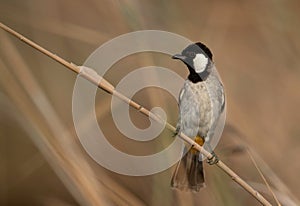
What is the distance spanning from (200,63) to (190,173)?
0.90ft

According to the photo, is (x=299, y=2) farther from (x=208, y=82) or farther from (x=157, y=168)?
(x=157, y=168)

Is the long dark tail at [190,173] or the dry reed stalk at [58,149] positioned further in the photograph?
the long dark tail at [190,173]

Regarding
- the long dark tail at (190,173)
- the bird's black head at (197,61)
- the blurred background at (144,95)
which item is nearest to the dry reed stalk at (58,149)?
the blurred background at (144,95)

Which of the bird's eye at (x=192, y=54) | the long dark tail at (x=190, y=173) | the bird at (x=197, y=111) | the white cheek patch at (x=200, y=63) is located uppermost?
the bird's eye at (x=192, y=54)

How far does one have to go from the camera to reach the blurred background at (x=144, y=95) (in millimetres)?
1324

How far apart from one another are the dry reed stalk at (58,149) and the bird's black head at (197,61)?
35cm

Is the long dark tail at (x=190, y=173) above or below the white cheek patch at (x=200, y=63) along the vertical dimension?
below

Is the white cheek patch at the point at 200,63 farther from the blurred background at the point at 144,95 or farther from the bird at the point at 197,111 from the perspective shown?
the blurred background at the point at 144,95

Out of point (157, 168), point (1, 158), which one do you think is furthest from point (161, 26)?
point (1, 158)

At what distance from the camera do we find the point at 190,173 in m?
1.45

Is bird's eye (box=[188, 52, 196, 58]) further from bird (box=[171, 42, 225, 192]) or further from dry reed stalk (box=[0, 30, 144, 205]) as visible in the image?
dry reed stalk (box=[0, 30, 144, 205])

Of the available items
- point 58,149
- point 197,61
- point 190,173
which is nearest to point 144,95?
point 197,61

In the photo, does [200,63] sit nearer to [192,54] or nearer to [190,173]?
[192,54]

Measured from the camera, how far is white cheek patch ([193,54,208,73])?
1.51 meters
